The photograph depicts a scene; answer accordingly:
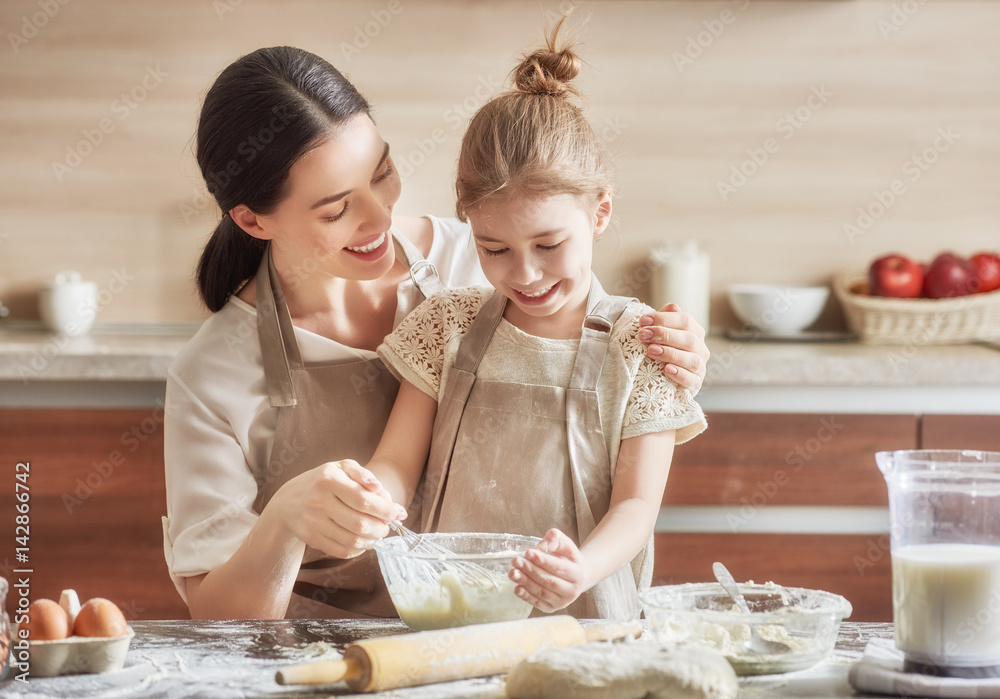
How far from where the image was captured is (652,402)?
121cm

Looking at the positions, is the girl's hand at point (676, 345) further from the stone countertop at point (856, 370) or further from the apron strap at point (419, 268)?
the stone countertop at point (856, 370)

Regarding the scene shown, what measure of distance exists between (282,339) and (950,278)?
1761mm

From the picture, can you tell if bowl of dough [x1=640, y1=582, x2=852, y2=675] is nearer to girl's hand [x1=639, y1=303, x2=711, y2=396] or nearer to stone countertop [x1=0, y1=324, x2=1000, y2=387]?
girl's hand [x1=639, y1=303, x2=711, y2=396]

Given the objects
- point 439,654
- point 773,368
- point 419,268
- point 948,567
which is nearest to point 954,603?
point 948,567

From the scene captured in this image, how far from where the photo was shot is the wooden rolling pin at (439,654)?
775 millimetres

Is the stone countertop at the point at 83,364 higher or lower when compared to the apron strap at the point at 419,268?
lower

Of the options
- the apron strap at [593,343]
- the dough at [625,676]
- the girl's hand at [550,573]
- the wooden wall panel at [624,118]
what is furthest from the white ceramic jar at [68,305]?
the dough at [625,676]

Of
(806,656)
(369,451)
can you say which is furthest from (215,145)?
(806,656)

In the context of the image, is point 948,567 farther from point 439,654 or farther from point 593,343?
point 593,343

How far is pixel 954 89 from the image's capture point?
276 centimetres

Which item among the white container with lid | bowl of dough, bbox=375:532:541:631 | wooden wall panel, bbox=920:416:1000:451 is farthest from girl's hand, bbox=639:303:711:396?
the white container with lid

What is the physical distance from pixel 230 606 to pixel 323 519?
0.90 feet

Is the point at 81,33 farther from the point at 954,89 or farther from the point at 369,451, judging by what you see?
the point at 954,89

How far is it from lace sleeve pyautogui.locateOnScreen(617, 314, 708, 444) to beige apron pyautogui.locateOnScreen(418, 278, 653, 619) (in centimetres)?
4
